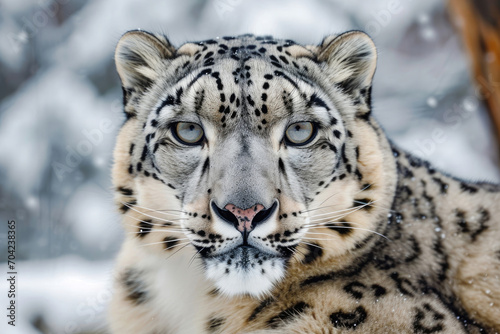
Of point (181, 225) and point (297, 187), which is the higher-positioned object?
point (297, 187)

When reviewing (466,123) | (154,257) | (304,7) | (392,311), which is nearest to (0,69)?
(304,7)

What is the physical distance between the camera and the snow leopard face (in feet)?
6.65

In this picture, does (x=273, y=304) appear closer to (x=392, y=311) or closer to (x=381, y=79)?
(x=392, y=311)

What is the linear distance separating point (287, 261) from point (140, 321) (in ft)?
2.80

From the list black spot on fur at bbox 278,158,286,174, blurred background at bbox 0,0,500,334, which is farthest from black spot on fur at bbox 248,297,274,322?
blurred background at bbox 0,0,500,334

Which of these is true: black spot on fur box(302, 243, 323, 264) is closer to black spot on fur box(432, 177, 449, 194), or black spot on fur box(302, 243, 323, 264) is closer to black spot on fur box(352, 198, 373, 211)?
black spot on fur box(352, 198, 373, 211)

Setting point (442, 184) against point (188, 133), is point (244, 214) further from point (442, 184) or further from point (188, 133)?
point (442, 184)

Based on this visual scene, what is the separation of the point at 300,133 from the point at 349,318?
2.48 ft

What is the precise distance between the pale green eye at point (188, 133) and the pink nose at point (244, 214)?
1.44 feet

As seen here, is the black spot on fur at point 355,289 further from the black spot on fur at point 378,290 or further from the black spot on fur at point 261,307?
the black spot on fur at point 261,307

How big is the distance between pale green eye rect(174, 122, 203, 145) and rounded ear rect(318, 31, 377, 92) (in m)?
0.70

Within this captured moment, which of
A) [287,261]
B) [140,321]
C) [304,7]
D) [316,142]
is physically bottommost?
[140,321]

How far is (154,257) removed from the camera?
253cm

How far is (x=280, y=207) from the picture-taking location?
2045 millimetres
